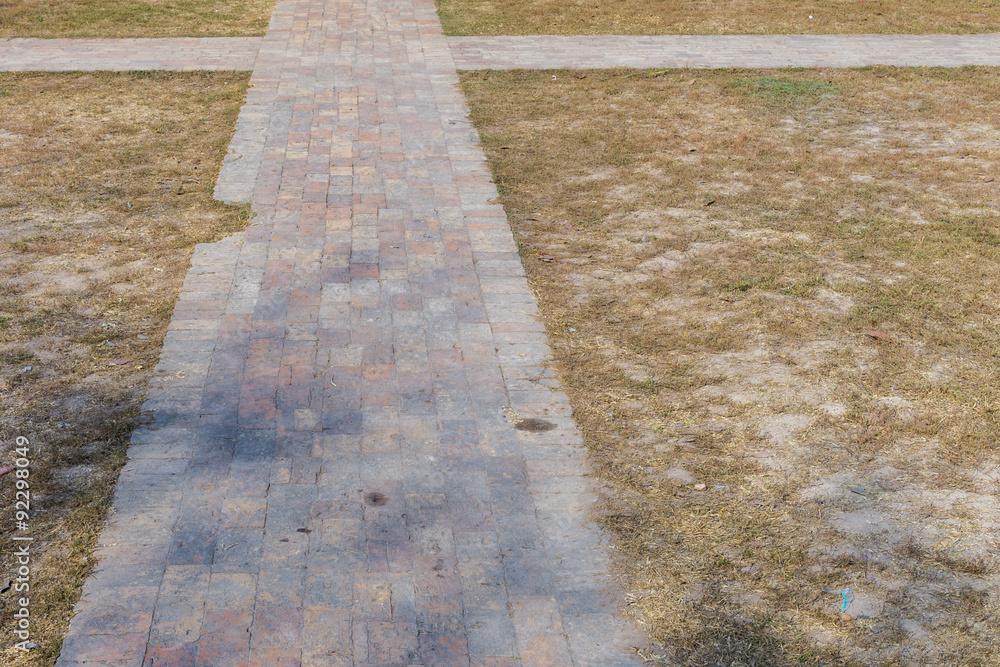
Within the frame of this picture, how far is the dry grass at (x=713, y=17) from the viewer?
14438mm

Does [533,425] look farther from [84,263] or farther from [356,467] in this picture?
[84,263]

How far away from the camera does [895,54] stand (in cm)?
1328

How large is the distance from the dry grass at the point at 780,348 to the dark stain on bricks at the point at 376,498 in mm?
1212

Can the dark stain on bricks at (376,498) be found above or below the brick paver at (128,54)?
below

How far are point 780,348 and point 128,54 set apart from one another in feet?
34.7

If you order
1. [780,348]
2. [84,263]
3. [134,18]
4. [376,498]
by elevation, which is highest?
[134,18]

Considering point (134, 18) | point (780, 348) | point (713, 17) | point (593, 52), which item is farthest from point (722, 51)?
point (134, 18)

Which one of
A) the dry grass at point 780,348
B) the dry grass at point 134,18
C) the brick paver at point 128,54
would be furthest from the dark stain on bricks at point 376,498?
the dry grass at point 134,18

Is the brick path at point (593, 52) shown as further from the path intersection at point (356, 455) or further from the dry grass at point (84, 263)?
the path intersection at point (356, 455)

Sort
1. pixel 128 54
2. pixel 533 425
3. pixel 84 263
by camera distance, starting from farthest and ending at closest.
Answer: pixel 128 54
pixel 84 263
pixel 533 425

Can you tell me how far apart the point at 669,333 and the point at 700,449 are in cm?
135

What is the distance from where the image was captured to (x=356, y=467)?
4.98m

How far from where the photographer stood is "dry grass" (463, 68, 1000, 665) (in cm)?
425

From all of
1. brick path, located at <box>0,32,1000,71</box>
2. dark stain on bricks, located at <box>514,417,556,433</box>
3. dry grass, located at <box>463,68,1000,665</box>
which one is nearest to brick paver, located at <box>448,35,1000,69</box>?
brick path, located at <box>0,32,1000,71</box>
